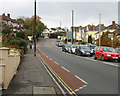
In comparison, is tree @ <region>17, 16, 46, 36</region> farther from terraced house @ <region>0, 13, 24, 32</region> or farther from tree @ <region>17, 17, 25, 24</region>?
terraced house @ <region>0, 13, 24, 32</region>

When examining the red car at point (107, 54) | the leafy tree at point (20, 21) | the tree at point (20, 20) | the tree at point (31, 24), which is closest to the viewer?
the red car at point (107, 54)

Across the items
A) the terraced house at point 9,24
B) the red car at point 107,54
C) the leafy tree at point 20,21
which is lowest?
the red car at point 107,54

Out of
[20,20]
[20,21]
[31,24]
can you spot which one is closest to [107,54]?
[31,24]

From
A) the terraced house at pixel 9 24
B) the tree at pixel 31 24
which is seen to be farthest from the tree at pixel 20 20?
the terraced house at pixel 9 24

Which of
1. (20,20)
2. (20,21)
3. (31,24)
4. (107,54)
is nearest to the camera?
(107,54)

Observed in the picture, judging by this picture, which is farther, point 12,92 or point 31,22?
point 31,22

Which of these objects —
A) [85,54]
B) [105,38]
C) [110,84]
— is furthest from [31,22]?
[110,84]

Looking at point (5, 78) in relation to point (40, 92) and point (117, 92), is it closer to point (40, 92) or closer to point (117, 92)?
point (40, 92)

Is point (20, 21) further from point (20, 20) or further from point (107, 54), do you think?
point (107, 54)

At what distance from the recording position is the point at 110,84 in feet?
28.9

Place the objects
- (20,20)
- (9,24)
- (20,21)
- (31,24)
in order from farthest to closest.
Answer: (20,20)
(20,21)
(31,24)
(9,24)

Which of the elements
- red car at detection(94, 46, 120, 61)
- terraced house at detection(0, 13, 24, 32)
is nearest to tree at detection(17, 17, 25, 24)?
terraced house at detection(0, 13, 24, 32)

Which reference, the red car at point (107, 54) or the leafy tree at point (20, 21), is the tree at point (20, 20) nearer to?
the leafy tree at point (20, 21)

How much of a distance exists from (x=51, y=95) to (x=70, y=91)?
→ 3.42 ft
